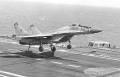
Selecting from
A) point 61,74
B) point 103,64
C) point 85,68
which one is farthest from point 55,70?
point 103,64

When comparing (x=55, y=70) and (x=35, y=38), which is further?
(x=35, y=38)

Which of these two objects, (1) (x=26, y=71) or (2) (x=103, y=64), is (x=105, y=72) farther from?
(1) (x=26, y=71)

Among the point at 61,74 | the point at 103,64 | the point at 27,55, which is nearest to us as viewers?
the point at 61,74

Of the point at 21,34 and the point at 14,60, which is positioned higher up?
the point at 21,34

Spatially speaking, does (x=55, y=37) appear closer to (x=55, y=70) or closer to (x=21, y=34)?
(x=21, y=34)

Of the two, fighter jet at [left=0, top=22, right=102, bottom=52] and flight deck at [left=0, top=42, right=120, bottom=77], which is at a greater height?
fighter jet at [left=0, top=22, right=102, bottom=52]

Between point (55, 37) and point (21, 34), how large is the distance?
704cm

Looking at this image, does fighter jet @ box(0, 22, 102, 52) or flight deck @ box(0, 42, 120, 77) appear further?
fighter jet @ box(0, 22, 102, 52)

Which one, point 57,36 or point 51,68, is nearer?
point 51,68

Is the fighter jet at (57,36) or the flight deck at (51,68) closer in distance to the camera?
the flight deck at (51,68)

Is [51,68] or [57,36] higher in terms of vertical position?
[57,36]

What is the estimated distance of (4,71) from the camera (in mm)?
30203

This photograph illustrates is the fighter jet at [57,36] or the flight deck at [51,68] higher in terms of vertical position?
the fighter jet at [57,36]

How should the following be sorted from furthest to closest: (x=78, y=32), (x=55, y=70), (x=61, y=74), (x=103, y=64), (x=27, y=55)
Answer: (x=27, y=55), (x=78, y=32), (x=103, y=64), (x=55, y=70), (x=61, y=74)
